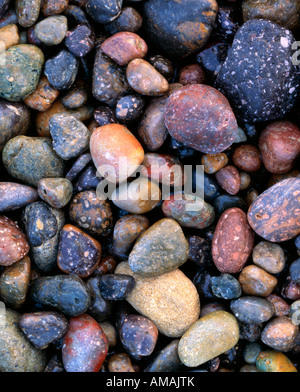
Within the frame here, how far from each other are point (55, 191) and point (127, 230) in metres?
0.27

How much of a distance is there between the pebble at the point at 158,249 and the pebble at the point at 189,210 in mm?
55

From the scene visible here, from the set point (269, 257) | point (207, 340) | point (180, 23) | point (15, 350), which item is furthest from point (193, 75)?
point (15, 350)

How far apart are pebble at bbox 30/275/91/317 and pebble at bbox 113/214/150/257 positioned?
18 cm

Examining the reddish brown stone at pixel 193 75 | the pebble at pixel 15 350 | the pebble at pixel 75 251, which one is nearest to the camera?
the pebble at pixel 15 350

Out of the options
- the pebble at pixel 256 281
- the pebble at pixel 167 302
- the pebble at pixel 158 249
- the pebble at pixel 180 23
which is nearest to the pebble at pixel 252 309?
the pebble at pixel 256 281

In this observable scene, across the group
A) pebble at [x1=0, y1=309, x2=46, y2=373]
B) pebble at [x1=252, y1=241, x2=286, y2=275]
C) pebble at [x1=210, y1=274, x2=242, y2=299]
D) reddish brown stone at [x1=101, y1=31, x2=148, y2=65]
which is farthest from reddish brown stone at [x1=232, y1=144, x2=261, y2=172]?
pebble at [x1=0, y1=309, x2=46, y2=373]

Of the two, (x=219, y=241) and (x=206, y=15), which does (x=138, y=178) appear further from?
(x=206, y=15)

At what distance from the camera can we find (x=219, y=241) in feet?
4.65

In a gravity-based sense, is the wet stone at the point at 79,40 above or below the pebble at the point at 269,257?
above

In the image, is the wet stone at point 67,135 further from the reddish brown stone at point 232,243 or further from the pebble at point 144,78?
the reddish brown stone at point 232,243

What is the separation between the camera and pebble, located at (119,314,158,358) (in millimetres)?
1352

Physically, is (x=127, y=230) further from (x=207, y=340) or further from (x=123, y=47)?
(x=123, y=47)

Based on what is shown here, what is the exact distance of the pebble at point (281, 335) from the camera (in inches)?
52.3
